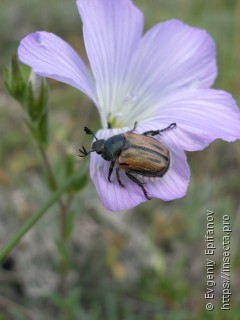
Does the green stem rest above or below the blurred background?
above

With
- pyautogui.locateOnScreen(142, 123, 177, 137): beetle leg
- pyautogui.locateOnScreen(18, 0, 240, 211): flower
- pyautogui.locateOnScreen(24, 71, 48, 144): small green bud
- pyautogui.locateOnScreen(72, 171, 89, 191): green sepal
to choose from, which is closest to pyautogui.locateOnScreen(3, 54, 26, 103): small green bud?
pyautogui.locateOnScreen(24, 71, 48, 144): small green bud

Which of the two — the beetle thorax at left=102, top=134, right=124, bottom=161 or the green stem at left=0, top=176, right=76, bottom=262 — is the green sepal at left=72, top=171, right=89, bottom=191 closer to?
the green stem at left=0, top=176, right=76, bottom=262

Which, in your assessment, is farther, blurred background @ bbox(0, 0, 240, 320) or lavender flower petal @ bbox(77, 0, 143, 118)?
blurred background @ bbox(0, 0, 240, 320)

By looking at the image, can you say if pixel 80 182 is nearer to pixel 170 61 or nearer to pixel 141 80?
pixel 141 80

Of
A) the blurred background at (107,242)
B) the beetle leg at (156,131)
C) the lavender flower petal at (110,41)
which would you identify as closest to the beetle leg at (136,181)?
the beetle leg at (156,131)

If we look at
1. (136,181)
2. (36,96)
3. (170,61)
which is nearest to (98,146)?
(136,181)

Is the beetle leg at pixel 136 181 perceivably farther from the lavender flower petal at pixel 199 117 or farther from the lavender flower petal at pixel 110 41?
the lavender flower petal at pixel 110 41
